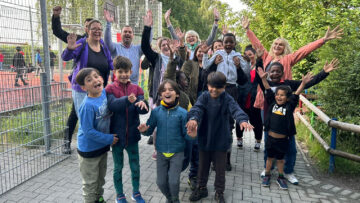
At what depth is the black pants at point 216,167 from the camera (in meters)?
3.38

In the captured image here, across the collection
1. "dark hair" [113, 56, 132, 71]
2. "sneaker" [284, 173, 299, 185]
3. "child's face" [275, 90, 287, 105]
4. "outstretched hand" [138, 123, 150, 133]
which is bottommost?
"sneaker" [284, 173, 299, 185]

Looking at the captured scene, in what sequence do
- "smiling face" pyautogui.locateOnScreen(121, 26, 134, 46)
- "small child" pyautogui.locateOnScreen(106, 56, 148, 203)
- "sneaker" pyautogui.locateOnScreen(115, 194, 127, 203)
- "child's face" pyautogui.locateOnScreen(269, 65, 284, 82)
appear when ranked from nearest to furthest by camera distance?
"small child" pyautogui.locateOnScreen(106, 56, 148, 203) < "sneaker" pyautogui.locateOnScreen(115, 194, 127, 203) < "child's face" pyautogui.locateOnScreen(269, 65, 284, 82) < "smiling face" pyautogui.locateOnScreen(121, 26, 134, 46)

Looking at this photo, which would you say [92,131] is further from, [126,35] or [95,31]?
[126,35]

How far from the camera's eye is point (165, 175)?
3139 mm

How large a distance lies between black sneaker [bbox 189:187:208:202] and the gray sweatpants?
35 centimetres

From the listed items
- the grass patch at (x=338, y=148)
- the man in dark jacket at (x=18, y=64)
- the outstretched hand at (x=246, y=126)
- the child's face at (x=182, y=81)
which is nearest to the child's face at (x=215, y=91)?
the outstretched hand at (x=246, y=126)

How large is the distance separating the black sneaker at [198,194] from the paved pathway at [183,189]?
0.23 feet

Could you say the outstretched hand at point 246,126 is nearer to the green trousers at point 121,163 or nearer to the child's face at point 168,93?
the child's face at point 168,93

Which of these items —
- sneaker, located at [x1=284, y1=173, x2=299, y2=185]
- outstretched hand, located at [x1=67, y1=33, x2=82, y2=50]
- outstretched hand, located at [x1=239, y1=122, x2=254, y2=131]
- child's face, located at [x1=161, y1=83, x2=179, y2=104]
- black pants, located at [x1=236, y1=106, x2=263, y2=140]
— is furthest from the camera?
black pants, located at [x1=236, y1=106, x2=263, y2=140]

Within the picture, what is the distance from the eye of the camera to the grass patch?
4.36m

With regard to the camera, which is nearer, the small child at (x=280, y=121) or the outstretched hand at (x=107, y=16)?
the small child at (x=280, y=121)

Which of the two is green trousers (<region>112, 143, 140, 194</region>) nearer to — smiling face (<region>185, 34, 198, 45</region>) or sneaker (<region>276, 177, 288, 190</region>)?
sneaker (<region>276, 177, 288, 190</region>)

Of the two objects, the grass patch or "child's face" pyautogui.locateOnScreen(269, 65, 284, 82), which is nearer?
"child's face" pyautogui.locateOnScreen(269, 65, 284, 82)

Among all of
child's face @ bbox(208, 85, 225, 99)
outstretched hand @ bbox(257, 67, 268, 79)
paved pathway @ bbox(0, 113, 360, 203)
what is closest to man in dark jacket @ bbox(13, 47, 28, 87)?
paved pathway @ bbox(0, 113, 360, 203)
